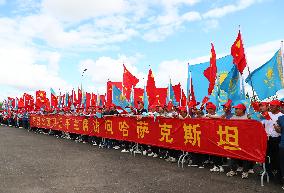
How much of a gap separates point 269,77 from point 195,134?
269 cm

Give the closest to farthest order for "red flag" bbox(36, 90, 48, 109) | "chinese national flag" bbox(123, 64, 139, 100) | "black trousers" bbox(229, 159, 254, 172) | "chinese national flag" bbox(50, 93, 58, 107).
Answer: "black trousers" bbox(229, 159, 254, 172) → "chinese national flag" bbox(123, 64, 139, 100) → "chinese national flag" bbox(50, 93, 58, 107) → "red flag" bbox(36, 90, 48, 109)

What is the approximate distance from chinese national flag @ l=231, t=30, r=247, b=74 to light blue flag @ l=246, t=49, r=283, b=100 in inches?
17.6

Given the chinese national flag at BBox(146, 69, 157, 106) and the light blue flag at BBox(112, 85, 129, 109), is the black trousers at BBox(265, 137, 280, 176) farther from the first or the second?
the light blue flag at BBox(112, 85, 129, 109)

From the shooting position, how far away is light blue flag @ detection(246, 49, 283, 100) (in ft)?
32.6

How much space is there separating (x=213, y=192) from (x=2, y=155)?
8359 mm

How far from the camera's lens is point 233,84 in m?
11.4

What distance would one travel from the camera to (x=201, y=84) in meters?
15.4

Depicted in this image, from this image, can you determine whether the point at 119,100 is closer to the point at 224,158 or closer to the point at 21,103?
the point at 224,158

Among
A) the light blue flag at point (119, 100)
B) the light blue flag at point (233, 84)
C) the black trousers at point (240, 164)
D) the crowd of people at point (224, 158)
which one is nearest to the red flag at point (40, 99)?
the crowd of people at point (224, 158)

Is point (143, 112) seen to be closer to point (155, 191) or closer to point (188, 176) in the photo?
point (188, 176)

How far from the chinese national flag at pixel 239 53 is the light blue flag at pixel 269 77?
0.45 m

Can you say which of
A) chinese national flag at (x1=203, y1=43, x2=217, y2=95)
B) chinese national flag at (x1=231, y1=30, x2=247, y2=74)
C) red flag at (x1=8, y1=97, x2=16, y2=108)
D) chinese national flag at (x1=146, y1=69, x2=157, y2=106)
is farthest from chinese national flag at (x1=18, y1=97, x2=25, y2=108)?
chinese national flag at (x1=231, y1=30, x2=247, y2=74)

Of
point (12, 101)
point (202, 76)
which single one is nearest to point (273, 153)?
point (202, 76)

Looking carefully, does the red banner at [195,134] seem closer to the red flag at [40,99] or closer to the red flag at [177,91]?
the red flag at [177,91]
